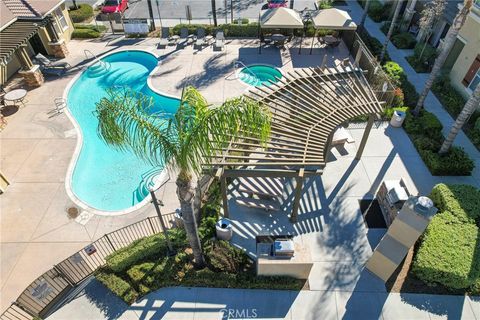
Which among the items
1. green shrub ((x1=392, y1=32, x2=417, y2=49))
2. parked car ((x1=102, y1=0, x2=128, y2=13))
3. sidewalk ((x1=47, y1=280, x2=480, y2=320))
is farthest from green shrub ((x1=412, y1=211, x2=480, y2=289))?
parked car ((x1=102, y1=0, x2=128, y2=13))

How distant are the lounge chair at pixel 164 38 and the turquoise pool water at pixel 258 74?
6980 mm

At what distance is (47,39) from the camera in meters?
22.6

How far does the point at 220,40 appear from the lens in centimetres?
2416

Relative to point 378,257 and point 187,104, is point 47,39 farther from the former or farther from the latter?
point 378,257

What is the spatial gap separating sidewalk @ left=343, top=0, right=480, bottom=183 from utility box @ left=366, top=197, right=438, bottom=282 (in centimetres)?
752

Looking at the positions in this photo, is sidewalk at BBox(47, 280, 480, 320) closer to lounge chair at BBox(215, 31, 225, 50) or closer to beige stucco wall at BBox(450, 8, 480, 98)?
beige stucco wall at BBox(450, 8, 480, 98)

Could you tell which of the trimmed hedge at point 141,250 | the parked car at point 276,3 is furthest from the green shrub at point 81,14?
the trimmed hedge at point 141,250

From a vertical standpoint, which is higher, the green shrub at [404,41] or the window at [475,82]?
the window at [475,82]

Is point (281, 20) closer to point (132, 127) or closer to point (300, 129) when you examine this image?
point (300, 129)

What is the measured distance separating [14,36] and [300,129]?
61.0 feet

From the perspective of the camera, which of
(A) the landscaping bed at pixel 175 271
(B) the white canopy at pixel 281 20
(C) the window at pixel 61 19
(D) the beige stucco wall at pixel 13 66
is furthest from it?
(C) the window at pixel 61 19

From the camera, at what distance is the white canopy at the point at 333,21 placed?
2170 centimetres

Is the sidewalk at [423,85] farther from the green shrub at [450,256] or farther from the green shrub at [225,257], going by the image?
the green shrub at [225,257]

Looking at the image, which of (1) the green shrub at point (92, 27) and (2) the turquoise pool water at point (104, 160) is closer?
(2) the turquoise pool water at point (104, 160)
